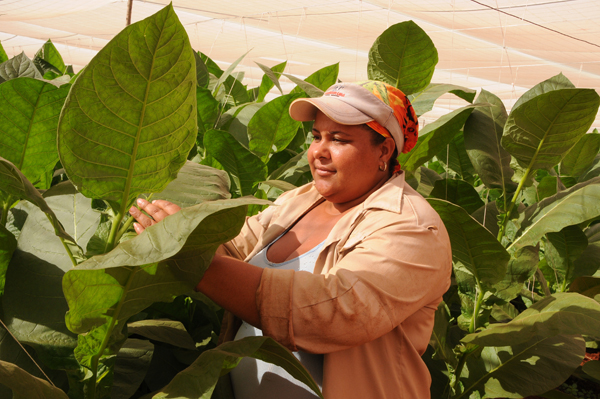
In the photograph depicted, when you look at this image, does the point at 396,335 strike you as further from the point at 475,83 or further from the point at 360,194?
the point at 475,83

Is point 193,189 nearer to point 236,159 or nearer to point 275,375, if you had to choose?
point 275,375

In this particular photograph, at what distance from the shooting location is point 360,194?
1.41 metres

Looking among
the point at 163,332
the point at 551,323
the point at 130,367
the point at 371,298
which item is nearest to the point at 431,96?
the point at 551,323

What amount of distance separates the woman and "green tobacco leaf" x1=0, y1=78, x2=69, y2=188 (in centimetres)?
24

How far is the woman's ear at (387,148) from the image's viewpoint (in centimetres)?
137

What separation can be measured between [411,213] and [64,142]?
72cm

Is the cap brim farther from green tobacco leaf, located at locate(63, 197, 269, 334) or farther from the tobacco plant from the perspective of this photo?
green tobacco leaf, located at locate(63, 197, 269, 334)

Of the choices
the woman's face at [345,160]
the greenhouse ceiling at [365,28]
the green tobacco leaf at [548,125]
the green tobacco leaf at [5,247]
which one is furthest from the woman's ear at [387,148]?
the greenhouse ceiling at [365,28]

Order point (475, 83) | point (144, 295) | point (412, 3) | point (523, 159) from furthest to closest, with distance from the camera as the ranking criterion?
1. point (475, 83)
2. point (412, 3)
3. point (523, 159)
4. point (144, 295)

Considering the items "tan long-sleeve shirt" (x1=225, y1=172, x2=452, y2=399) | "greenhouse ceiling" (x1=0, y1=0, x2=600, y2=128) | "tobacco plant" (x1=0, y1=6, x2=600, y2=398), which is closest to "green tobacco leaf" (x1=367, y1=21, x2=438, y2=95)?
"tobacco plant" (x1=0, y1=6, x2=600, y2=398)

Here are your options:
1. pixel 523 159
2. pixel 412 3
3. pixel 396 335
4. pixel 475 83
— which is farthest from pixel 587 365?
pixel 475 83

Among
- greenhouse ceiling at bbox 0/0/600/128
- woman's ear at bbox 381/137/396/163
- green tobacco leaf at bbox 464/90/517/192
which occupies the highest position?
woman's ear at bbox 381/137/396/163

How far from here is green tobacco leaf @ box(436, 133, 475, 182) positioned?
2.20 m

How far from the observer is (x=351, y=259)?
109cm
